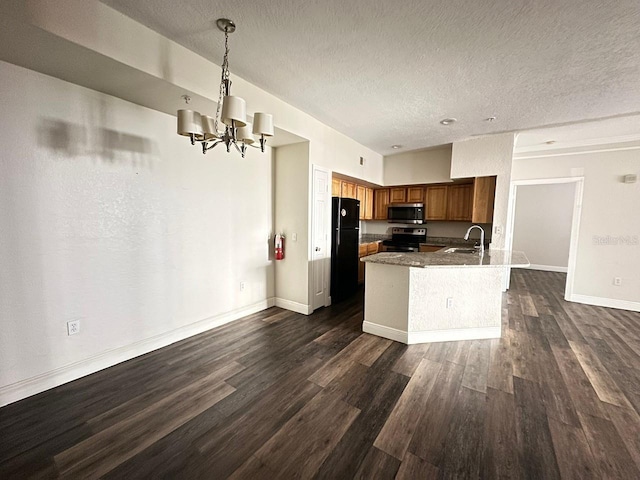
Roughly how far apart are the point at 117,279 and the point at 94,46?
184cm

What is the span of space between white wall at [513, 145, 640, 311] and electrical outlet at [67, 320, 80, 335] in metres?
6.87

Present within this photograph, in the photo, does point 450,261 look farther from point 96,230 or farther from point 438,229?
point 96,230

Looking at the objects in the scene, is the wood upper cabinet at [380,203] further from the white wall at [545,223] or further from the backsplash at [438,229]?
the white wall at [545,223]

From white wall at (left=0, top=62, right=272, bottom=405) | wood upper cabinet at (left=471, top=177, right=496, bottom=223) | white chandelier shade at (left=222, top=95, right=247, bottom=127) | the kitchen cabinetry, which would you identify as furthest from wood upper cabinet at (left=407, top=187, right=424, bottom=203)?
white chandelier shade at (left=222, top=95, right=247, bottom=127)

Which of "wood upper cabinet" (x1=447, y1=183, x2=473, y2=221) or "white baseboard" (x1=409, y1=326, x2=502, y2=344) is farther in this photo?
"wood upper cabinet" (x1=447, y1=183, x2=473, y2=221)

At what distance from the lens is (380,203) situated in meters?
6.17

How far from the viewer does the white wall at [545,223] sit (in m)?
7.09

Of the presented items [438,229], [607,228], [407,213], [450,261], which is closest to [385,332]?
[450,261]

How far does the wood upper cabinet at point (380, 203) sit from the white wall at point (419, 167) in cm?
29

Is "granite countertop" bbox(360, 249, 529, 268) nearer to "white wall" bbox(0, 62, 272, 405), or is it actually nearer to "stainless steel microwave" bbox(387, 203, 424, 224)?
"white wall" bbox(0, 62, 272, 405)

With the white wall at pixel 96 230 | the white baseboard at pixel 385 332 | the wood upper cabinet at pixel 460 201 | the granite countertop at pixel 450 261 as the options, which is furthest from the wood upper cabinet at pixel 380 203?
the white wall at pixel 96 230

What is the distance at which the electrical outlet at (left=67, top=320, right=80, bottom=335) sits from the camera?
88.1 inches

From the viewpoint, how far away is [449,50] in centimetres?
215

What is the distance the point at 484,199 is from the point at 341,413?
163 inches
